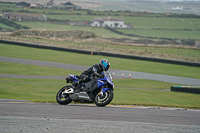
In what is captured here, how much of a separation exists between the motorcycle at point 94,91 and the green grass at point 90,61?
27.2 metres

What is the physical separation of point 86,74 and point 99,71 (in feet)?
2.47

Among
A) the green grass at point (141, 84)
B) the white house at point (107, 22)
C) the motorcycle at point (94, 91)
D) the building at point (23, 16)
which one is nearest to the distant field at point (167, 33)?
the white house at point (107, 22)

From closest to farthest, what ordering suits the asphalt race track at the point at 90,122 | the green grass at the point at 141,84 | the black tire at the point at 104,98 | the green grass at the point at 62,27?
the asphalt race track at the point at 90,122
the black tire at the point at 104,98
the green grass at the point at 141,84
the green grass at the point at 62,27

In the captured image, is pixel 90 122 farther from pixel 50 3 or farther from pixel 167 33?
pixel 50 3

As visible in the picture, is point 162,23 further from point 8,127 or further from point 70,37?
point 8,127

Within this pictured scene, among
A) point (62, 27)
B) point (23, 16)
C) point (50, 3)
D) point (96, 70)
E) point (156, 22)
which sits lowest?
point (96, 70)

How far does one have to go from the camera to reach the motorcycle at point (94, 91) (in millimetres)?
12398

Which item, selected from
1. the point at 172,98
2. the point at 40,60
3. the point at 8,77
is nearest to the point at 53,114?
the point at 172,98

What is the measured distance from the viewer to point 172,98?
23172 mm

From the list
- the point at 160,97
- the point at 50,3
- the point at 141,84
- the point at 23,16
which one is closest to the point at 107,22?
the point at 50,3

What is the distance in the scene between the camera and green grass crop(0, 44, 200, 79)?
135 ft

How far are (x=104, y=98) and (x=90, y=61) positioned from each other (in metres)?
34.2

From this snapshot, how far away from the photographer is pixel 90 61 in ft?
153

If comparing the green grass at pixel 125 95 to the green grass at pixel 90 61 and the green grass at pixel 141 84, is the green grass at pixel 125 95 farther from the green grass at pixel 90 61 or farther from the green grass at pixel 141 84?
the green grass at pixel 90 61
